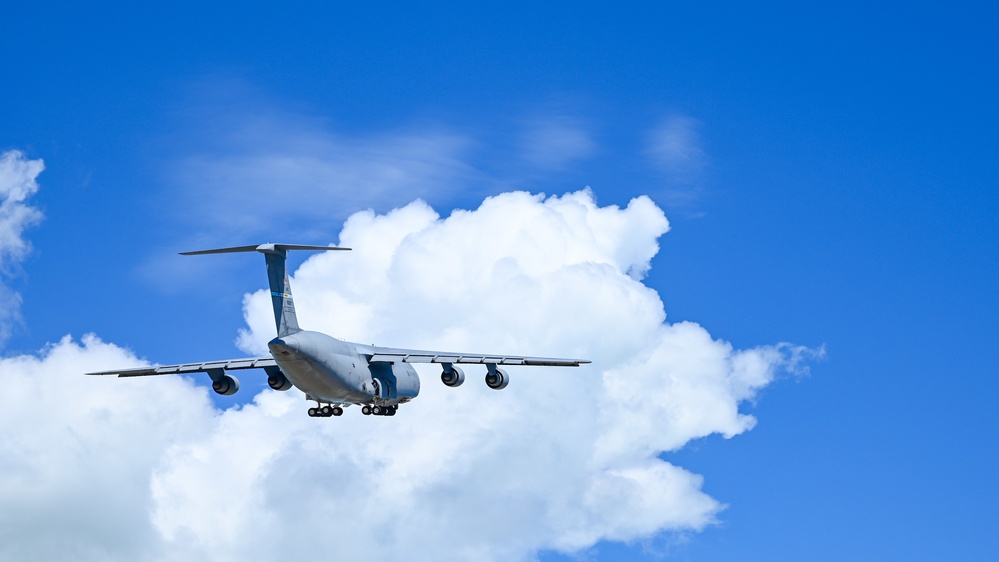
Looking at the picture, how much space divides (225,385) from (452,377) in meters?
10.7

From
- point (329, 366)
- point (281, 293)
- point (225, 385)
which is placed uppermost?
point (225, 385)

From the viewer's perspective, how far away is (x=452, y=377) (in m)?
70.9

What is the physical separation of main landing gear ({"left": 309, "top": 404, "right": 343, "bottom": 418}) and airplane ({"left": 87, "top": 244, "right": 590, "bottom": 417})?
0.06ft

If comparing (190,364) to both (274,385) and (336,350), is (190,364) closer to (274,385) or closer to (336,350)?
(274,385)

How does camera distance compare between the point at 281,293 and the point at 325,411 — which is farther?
the point at 325,411

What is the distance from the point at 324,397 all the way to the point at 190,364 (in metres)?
8.53

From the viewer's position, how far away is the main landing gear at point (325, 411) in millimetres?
69188

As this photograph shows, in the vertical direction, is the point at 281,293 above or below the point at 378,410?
above

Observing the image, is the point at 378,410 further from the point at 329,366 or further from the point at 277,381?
the point at 329,366

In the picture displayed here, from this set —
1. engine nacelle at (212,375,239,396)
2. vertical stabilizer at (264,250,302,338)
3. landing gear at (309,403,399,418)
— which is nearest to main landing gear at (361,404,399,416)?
landing gear at (309,403,399,418)

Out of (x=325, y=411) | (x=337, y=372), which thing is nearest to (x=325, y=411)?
(x=325, y=411)

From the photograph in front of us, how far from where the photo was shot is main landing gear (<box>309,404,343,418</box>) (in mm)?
69188

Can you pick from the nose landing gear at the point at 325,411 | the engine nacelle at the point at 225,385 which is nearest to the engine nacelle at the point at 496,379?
the nose landing gear at the point at 325,411

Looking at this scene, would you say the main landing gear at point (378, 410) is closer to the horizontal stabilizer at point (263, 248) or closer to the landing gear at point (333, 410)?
the landing gear at point (333, 410)
